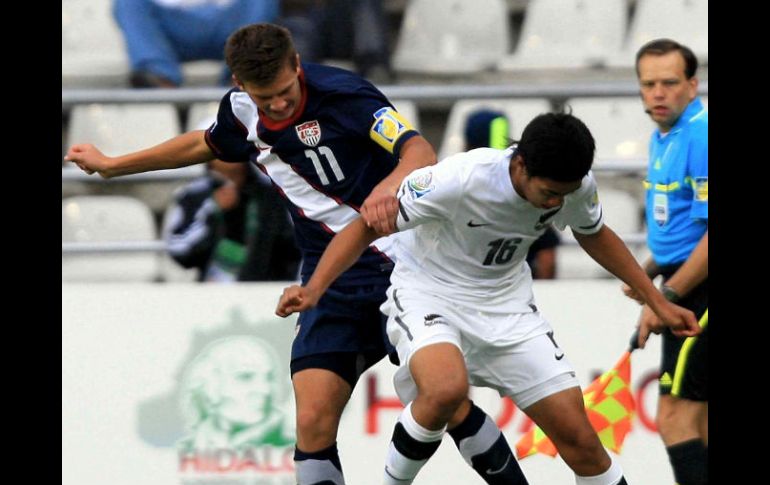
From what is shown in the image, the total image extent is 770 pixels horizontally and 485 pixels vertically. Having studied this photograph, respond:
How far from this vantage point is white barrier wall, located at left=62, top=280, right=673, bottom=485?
7.10 metres

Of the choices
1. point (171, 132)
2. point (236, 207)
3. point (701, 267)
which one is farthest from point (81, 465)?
point (701, 267)

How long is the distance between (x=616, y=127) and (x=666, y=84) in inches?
94.4

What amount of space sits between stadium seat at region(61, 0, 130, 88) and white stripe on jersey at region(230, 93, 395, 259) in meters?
3.65

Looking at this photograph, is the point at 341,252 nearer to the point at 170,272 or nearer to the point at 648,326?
the point at 648,326

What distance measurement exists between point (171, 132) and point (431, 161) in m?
3.62

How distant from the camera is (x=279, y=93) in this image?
16.8ft

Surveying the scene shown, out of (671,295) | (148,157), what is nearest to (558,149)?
(671,295)

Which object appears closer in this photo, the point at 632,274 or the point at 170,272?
the point at 632,274

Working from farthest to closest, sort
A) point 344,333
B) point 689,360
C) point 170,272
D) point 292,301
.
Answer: point 170,272, point 689,360, point 344,333, point 292,301

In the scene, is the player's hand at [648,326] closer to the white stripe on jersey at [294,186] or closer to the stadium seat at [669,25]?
the white stripe on jersey at [294,186]

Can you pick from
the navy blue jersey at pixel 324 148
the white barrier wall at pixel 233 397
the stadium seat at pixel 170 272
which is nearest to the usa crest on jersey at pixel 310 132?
the navy blue jersey at pixel 324 148

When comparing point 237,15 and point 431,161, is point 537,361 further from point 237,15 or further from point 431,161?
point 237,15

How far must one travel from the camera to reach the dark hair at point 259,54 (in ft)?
16.4

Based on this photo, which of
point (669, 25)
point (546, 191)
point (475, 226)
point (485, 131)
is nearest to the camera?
point (546, 191)
